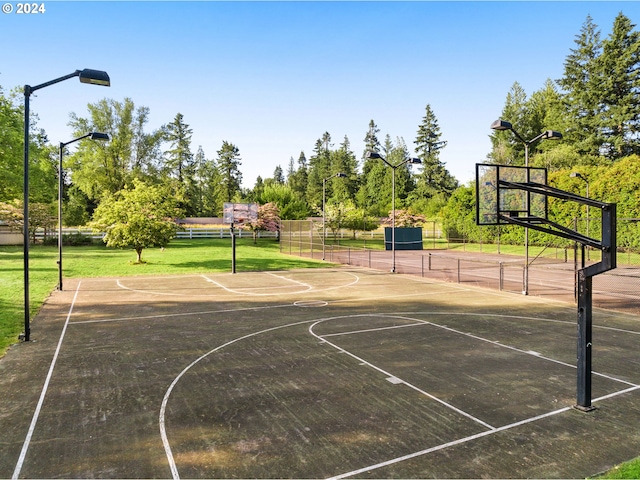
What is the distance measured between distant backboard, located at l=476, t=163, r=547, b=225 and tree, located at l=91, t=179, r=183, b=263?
80.1 feet

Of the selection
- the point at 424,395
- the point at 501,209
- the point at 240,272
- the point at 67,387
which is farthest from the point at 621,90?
the point at 67,387

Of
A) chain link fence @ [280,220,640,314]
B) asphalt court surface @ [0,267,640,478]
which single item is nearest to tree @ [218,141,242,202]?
chain link fence @ [280,220,640,314]

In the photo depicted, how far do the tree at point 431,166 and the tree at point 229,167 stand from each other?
3703 centimetres

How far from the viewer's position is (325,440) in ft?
20.7

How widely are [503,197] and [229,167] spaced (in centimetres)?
8639

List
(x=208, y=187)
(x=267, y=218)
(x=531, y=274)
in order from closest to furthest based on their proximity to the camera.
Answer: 1. (x=531, y=274)
2. (x=267, y=218)
3. (x=208, y=187)

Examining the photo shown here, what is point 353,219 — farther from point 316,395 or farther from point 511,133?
point 316,395

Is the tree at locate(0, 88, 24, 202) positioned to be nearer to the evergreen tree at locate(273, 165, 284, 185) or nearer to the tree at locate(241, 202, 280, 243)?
the tree at locate(241, 202, 280, 243)

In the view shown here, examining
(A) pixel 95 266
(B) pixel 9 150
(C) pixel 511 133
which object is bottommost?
(A) pixel 95 266

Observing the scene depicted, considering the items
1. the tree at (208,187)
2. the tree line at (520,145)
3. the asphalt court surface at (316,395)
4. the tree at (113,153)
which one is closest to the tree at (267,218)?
the tree line at (520,145)

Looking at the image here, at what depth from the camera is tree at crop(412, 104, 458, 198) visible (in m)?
85.8

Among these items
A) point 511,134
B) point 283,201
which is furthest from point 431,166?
point 283,201

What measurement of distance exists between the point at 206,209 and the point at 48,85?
69.0m

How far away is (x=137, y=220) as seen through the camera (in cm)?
2933
